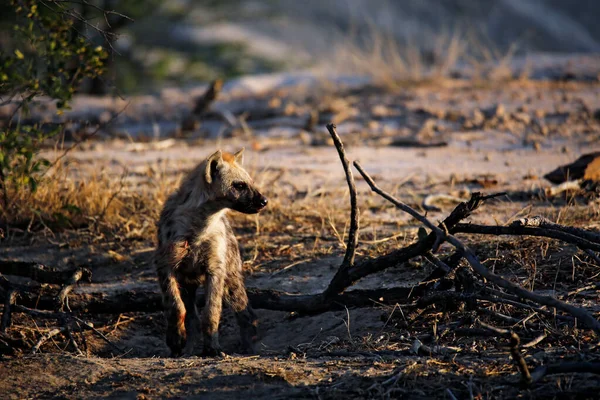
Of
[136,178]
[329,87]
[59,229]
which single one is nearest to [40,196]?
[59,229]

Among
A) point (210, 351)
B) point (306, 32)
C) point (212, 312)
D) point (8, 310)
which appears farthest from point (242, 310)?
point (306, 32)

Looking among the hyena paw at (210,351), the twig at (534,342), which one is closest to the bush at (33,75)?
the hyena paw at (210,351)

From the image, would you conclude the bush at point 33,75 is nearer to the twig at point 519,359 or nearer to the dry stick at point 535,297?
the dry stick at point 535,297

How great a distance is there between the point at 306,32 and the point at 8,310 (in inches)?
1007

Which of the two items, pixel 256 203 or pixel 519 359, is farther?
pixel 256 203

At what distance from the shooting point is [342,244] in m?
5.91

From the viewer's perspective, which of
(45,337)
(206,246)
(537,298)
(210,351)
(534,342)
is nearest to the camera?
(537,298)

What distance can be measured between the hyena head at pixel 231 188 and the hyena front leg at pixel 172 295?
39cm

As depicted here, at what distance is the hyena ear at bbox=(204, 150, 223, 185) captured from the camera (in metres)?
5.17

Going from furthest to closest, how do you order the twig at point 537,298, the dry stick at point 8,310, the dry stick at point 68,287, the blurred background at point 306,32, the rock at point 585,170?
1. the blurred background at point 306,32
2. the rock at point 585,170
3. the dry stick at point 68,287
4. the dry stick at point 8,310
5. the twig at point 537,298

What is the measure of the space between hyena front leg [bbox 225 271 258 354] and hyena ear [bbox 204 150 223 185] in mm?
614

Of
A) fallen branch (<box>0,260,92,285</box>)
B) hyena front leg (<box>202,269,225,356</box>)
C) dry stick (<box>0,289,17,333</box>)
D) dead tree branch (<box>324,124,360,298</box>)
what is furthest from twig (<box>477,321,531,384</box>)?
fallen branch (<box>0,260,92,285</box>)

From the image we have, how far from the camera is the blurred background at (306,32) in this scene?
59.1 feet

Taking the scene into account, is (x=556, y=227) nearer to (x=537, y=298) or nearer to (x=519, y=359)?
(x=537, y=298)
